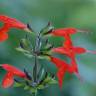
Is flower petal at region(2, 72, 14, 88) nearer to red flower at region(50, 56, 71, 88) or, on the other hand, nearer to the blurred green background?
red flower at region(50, 56, 71, 88)

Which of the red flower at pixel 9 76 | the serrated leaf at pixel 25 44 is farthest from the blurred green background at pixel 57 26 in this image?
the serrated leaf at pixel 25 44

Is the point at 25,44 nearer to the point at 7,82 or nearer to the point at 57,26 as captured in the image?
the point at 7,82

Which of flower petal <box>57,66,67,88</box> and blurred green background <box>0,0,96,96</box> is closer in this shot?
flower petal <box>57,66,67,88</box>

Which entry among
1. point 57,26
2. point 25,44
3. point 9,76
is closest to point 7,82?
point 9,76

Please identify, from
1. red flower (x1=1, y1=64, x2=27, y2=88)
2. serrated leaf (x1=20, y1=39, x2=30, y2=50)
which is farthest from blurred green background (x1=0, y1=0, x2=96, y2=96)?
serrated leaf (x1=20, y1=39, x2=30, y2=50)

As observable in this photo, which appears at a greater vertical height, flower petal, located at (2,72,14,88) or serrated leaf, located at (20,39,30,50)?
serrated leaf, located at (20,39,30,50)

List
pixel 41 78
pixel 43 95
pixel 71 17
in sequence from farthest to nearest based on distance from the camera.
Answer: pixel 71 17, pixel 43 95, pixel 41 78

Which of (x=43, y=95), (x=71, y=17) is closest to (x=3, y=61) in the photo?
(x=43, y=95)

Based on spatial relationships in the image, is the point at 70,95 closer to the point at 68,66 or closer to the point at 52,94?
the point at 52,94
